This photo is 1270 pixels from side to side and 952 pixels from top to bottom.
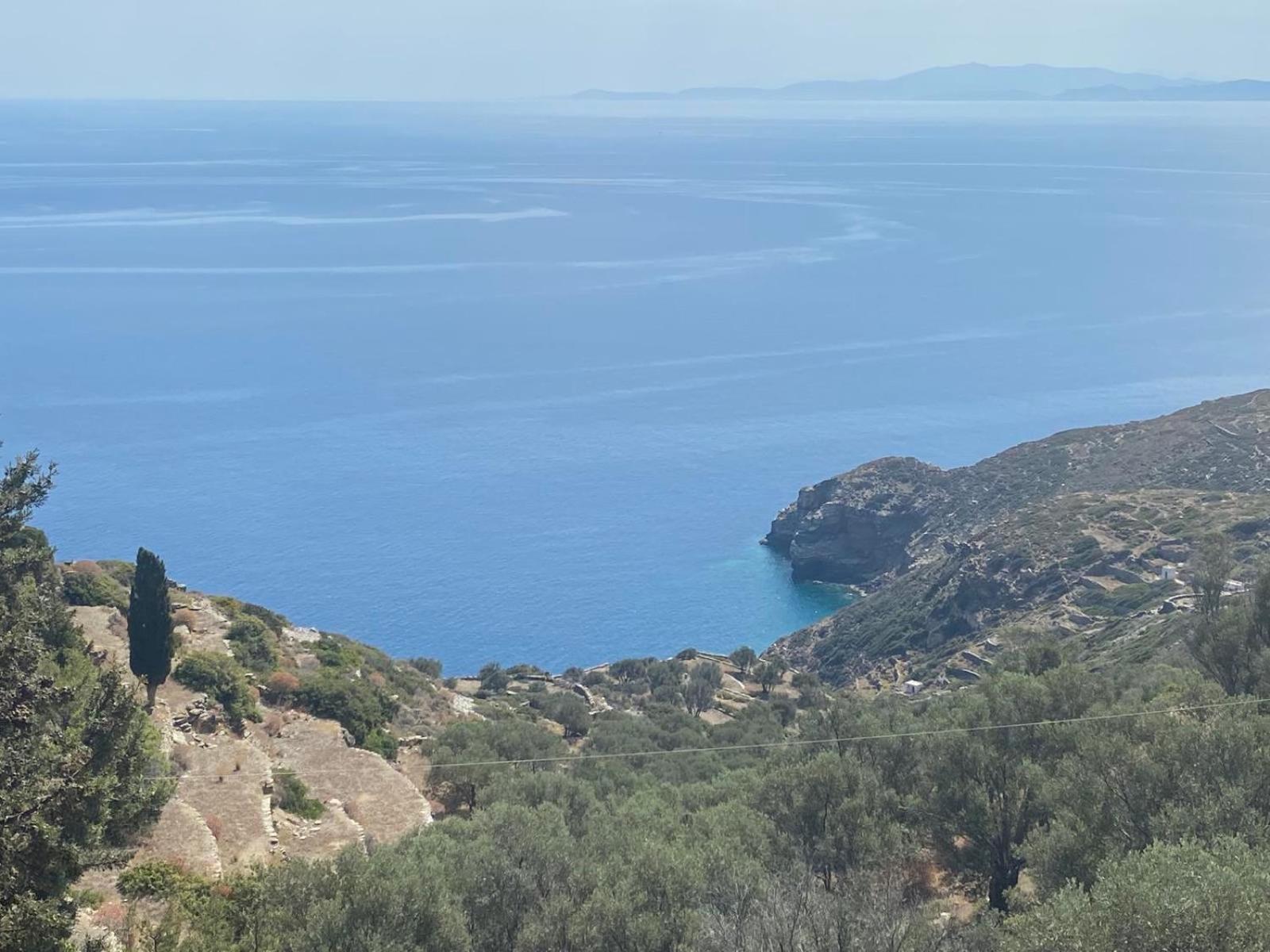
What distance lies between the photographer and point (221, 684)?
2708cm

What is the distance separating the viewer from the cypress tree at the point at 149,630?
25828mm

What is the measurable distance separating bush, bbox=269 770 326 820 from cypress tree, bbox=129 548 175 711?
483 centimetres

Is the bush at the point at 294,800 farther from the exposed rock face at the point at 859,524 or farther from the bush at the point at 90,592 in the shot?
the exposed rock face at the point at 859,524

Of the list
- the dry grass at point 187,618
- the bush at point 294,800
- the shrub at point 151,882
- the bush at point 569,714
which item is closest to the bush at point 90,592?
the dry grass at point 187,618

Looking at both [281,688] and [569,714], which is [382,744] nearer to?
[281,688]

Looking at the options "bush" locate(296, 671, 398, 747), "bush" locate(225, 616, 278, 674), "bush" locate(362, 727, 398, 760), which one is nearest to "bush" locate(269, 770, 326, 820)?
"bush" locate(362, 727, 398, 760)

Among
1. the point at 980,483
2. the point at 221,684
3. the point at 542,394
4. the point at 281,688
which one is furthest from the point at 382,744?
the point at 542,394

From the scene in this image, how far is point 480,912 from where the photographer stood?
53.3 ft

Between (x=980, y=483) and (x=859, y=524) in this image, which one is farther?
(x=859, y=524)

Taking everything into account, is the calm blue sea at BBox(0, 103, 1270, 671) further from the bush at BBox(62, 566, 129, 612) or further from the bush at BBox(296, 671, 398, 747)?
the bush at BBox(296, 671, 398, 747)

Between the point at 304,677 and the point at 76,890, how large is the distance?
14.9 meters

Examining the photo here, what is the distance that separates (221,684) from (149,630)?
2.20m

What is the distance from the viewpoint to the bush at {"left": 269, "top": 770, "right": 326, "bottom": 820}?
2195cm

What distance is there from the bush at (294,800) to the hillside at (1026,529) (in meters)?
28.2
